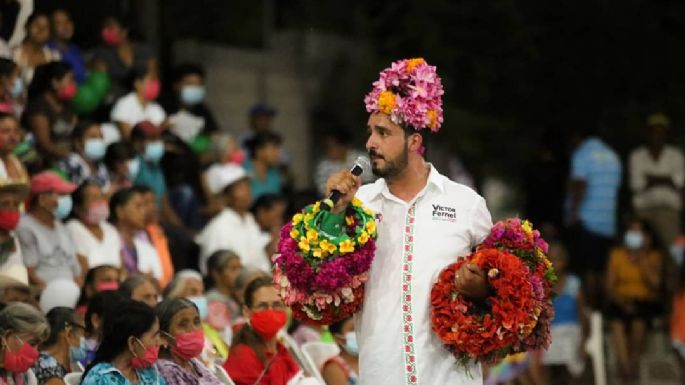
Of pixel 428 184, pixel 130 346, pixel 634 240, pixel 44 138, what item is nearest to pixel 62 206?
pixel 44 138

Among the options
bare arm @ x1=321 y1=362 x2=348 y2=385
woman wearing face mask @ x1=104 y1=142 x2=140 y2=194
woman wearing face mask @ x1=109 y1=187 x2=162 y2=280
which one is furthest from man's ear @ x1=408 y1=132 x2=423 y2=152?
woman wearing face mask @ x1=104 y1=142 x2=140 y2=194

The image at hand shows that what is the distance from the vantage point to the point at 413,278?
8539mm

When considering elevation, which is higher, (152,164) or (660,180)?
(152,164)

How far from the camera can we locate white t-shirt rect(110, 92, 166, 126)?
48.8ft

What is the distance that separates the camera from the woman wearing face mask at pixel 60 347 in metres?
10.1

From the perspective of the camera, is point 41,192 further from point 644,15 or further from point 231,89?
point 644,15

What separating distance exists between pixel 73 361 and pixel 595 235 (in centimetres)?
A: 823

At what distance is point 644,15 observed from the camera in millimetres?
20844

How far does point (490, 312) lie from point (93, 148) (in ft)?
19.4

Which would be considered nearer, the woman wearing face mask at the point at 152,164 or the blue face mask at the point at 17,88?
the blue face mask at the point at 17,88

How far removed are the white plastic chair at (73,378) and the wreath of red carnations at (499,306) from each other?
7.85ft

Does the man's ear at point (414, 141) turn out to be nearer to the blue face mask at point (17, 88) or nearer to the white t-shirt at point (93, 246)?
the white t-shirt at point (93, 246)

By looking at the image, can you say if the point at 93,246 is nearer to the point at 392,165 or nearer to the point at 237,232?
the point at 237,232

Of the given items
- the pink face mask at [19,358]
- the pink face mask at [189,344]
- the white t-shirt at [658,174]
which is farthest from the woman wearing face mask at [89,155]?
the white t-shirt at [658,174]
